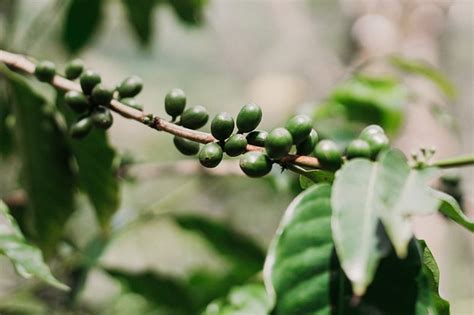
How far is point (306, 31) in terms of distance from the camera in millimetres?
12852

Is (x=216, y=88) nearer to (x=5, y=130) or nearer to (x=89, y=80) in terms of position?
(x=5, y=130)

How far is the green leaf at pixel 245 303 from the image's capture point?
1493 mm

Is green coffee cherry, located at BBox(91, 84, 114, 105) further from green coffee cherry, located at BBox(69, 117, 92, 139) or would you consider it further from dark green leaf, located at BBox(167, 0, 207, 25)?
dark green leaf, located at BBox(167, 0, 207, 25)

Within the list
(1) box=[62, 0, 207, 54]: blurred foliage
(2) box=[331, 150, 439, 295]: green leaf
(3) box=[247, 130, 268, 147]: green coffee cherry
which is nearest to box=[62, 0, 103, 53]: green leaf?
(1) box=[62, 0, 207, 54]: blurred foliage

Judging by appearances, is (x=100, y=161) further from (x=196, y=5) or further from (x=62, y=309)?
(x=196, y=5)

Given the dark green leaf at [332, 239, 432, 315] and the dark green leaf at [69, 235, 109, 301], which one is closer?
the dark green leaf at [332, 239, 432, 315]

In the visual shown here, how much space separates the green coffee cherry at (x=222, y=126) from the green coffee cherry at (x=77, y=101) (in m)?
0.30

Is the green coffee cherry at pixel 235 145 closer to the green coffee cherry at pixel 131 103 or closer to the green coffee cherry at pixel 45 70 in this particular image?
the green coffee cherry at pixel 131 103

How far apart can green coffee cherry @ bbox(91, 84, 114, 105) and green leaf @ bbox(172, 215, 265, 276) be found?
121 cm

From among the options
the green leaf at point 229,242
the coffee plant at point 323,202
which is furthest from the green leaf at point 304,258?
the green leaf at point 229,242

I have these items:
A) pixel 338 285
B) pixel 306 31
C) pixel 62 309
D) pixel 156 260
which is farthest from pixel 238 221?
pixel 338 285

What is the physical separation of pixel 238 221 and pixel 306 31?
5584 millimetres

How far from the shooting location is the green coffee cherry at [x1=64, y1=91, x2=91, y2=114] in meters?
1.15

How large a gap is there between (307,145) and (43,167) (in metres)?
1.02
